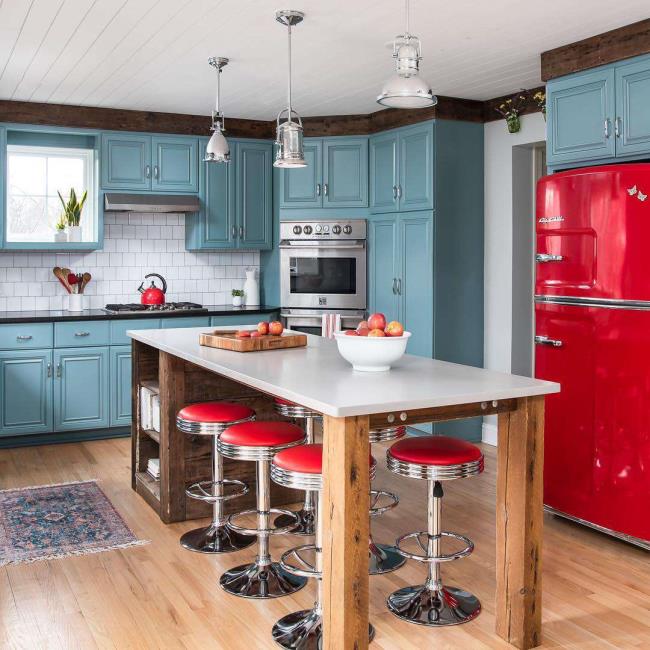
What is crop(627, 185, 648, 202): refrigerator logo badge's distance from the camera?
3641 millimetres

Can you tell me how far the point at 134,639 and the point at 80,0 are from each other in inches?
106

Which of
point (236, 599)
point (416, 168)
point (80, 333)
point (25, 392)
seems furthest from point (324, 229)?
point (236, 599)

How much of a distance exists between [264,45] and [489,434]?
3235mm

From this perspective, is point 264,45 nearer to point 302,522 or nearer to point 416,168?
point 416,168

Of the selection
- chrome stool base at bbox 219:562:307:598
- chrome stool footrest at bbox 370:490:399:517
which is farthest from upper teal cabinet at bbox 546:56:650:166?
chrome stool base at bbox 219:562:307:598

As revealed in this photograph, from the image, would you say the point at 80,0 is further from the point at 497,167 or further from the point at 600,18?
the point at 497,167

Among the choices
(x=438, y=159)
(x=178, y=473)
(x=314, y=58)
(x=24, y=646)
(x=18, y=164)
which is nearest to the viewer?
(x=24, y=646)

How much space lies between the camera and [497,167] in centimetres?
589

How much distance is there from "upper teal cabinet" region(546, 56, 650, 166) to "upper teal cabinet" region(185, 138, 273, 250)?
9.69 feet

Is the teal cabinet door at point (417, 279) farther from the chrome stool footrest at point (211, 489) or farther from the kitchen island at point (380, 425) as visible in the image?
the kitchen island at point (380, 425)

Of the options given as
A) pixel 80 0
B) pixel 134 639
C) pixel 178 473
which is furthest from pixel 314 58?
pixel 134 639

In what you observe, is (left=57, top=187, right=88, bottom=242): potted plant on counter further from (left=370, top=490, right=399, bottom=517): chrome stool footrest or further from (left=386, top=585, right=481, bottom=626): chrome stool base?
(left=386, top=585, right=481, bottom=626): chrome stool base

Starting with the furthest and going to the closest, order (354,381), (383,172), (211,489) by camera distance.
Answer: (383,172), (211,489), (354,381)

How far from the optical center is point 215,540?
3.86 metres
